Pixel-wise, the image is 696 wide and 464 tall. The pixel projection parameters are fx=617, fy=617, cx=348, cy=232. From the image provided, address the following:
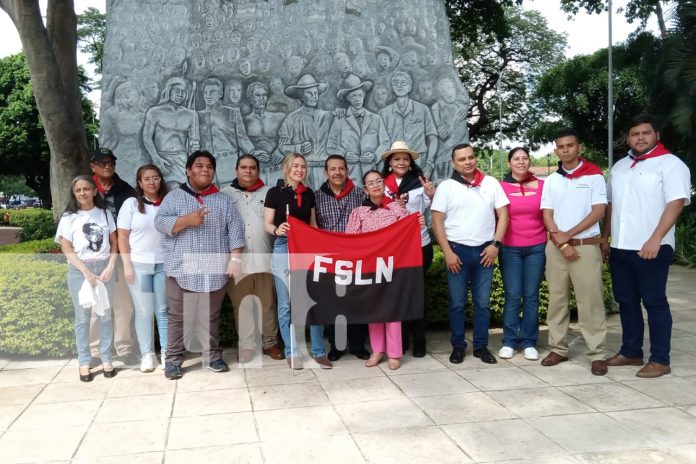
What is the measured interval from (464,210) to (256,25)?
4616 millimetres

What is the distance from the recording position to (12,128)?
2619 centimetres

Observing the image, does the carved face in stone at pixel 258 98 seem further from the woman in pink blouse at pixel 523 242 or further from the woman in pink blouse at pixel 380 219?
the woman in pink blouse at pixel 523 242

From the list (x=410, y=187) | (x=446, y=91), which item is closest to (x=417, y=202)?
(x=410, y=187)

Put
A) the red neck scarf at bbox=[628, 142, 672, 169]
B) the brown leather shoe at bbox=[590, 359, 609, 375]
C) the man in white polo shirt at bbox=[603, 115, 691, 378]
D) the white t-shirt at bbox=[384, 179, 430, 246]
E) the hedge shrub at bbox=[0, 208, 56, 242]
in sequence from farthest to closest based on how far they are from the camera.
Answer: the hedge shrub at bbox=[0, 208, 56, 242]
the white t-shirt at bbox=[384, 179, 430, 246]
the brown leather shoe at bbox=[590, 359, 609, 375]
the red neck scarf at bbox=[628, 142, 672, 169]
the man in white polo shirt at bbox=[603, 115, 691, 378]

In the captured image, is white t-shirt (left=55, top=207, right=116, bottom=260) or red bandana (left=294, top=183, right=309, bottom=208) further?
red bandana (left=294, top=183, right=309, bottom=208)

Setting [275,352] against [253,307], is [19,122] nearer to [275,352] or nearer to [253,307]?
[253,307]

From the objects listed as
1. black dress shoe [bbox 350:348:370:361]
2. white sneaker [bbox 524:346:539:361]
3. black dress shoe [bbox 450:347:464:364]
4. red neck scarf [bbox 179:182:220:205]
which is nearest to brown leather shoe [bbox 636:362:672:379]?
white sneaker [bbox 524:346:539:361]

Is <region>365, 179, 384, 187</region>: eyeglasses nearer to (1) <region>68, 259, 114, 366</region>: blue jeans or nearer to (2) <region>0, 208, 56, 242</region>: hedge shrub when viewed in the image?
(1) <region>68, 259, 114, 366</region>: blue jeans

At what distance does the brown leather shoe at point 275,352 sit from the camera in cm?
524

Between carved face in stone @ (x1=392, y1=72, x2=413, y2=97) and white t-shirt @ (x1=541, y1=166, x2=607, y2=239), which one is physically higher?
carved face in stone @ (x1=392, y1=72, x2=413, y2=97)

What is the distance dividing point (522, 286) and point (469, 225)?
2.29ft

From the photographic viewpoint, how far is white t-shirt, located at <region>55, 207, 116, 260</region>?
468 cm

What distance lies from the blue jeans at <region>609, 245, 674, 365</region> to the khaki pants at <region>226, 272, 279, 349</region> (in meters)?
2.79

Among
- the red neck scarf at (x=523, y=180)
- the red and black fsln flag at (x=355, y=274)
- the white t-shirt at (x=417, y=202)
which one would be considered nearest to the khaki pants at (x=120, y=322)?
the red and black fsln flag at (x=355, y=274)
